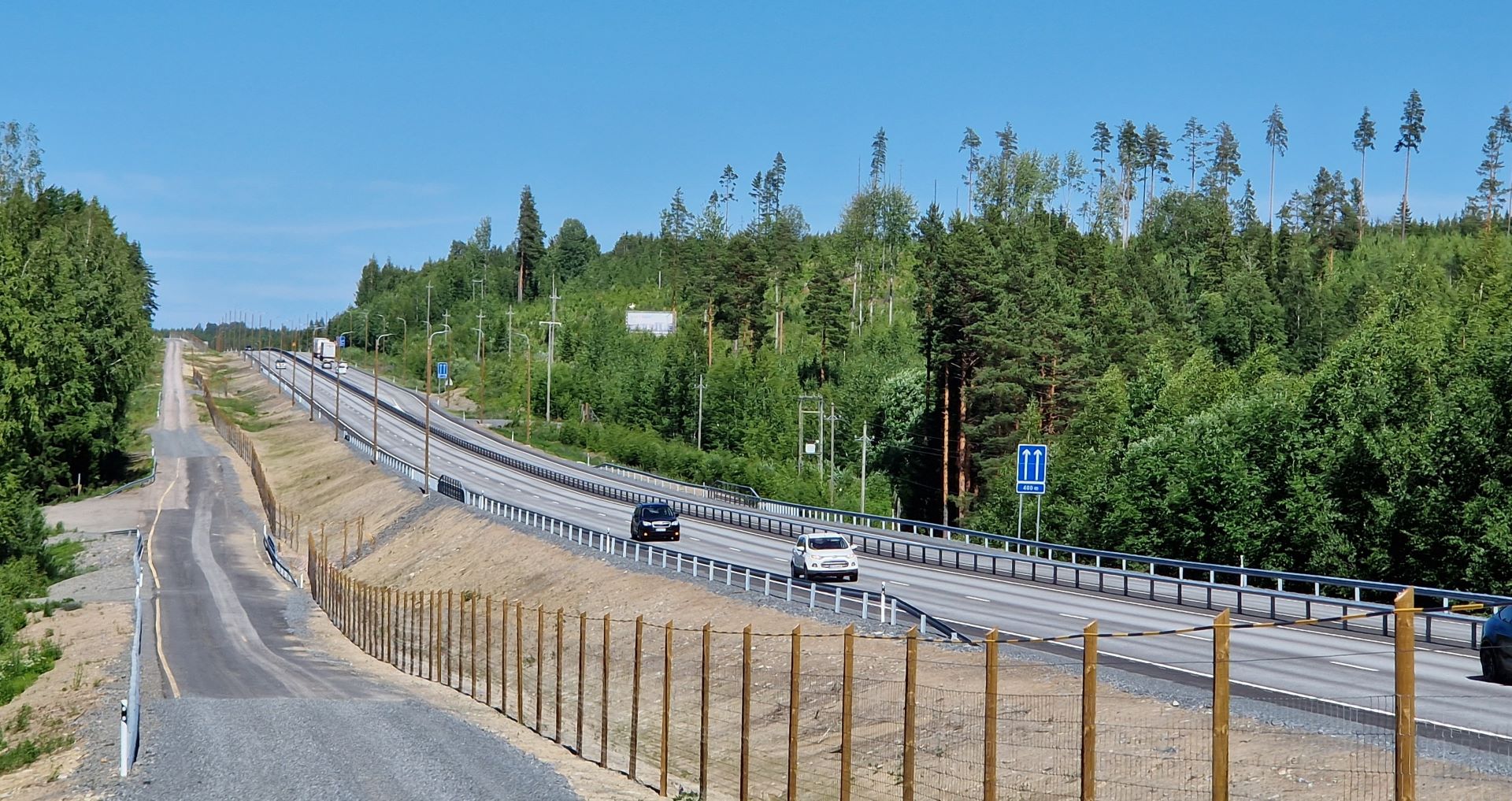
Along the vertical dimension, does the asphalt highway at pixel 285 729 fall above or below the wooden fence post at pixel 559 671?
below

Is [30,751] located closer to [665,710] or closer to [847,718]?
[665,710]

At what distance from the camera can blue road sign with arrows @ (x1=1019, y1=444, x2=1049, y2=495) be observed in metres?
57.2

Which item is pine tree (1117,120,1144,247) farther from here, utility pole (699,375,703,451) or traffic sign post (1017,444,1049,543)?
traffic sign post (1017,444,1049,543)

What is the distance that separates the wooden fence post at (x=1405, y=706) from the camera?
8.52m

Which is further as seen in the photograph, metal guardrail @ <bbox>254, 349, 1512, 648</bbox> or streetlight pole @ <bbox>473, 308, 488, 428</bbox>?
streetlight pole @ <bbox>473, 308, 488, 428</bbox>

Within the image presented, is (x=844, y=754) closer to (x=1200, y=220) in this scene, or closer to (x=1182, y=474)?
(x=1182, y=474)

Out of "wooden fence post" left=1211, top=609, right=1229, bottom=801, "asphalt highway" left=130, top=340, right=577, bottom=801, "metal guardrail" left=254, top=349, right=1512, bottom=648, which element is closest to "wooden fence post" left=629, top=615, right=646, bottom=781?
"asphalt highway" left=130, top=340, right=577, bottom=801

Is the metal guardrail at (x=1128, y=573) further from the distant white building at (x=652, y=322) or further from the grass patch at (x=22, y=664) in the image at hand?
the distant white building at (x=652, y=322)

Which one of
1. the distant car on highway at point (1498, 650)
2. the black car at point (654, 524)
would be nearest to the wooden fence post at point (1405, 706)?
Answer: the distant car on highway at point (1498, 650)

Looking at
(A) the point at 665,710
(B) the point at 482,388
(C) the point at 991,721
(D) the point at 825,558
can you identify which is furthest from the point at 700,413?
(C) the point at 991,721

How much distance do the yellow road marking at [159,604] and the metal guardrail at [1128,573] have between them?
27.5 m

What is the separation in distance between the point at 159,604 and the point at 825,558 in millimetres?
31622

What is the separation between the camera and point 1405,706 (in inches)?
340

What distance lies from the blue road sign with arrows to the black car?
17.5 metres
